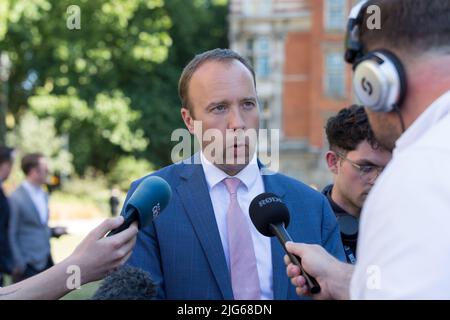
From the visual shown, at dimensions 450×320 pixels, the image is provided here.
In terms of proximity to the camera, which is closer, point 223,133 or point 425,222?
point 425,222

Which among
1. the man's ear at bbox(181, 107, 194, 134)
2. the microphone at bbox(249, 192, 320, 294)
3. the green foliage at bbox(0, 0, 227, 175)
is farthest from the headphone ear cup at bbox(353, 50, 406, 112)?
the green foliage at bbox(0, 0, 227, 175)

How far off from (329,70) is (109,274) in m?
34.2

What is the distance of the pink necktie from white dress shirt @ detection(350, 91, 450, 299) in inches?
48.3

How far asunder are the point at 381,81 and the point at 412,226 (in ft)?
1.49

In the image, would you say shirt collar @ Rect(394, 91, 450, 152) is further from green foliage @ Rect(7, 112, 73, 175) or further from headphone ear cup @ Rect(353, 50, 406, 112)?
green foliage @ Rect(7, 112, 73, 175)

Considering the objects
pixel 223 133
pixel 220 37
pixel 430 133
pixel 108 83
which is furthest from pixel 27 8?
pixel 220 37

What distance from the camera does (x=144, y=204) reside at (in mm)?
2367

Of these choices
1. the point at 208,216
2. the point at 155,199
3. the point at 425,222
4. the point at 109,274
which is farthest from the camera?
the point at 208,216

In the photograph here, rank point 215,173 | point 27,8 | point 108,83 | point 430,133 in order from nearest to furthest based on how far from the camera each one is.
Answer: point 430,133 → point 215,173 → point 27,8 → point 108,83

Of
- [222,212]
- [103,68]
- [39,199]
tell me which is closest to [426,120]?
[222,212]

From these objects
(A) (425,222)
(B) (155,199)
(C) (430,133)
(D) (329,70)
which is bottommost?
(D) (329,70)
